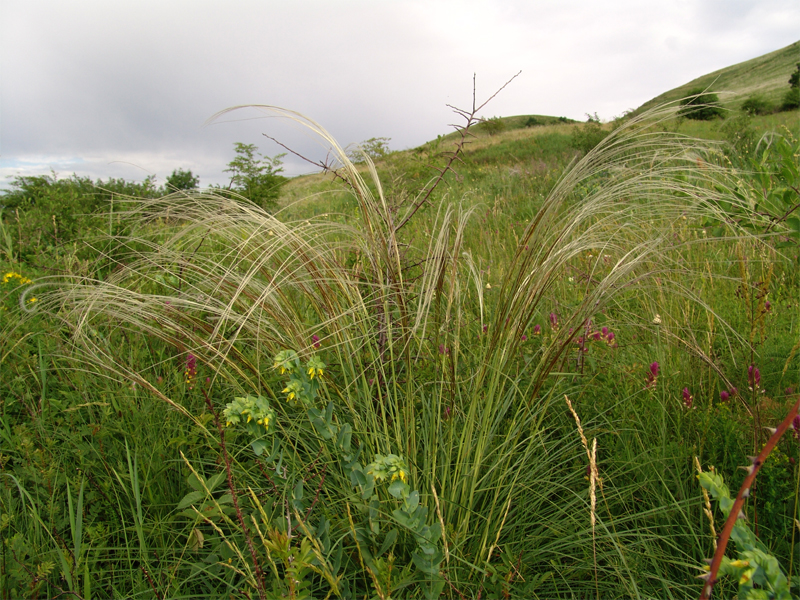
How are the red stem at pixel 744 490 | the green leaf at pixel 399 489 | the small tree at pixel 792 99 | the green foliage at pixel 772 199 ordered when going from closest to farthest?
the red stem at pixel 744 490
the green leaf at pixel 399 489
the green foliage at pixel 772 199
the small tree at pixel 792 99

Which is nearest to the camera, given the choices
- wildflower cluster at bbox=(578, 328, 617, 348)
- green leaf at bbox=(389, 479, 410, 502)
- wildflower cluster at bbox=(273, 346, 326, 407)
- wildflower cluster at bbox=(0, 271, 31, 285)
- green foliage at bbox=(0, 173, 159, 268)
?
green leaf at bbox=(389, 479, 410, 502)

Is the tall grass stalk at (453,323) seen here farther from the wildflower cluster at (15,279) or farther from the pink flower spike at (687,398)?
the wildflower cluster at (15,279)

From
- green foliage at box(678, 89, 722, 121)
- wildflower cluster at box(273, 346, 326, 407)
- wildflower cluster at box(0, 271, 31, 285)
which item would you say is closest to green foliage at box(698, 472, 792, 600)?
wildflower cluster at box(273, 346, 326, 407)

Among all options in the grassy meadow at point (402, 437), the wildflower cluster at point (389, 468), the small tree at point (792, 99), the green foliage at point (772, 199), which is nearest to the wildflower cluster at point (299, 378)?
the grassy meadow at point (402, 437)

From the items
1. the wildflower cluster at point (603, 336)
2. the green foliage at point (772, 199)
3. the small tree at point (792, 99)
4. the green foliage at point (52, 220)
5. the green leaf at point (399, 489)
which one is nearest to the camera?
the green leaf at point (399, 489)

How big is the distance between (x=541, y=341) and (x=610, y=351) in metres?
0.31

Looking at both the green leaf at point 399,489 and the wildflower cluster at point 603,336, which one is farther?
the wildflower cluster at point 603,336

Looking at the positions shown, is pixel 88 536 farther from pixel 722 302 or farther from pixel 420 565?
pixel 722 302

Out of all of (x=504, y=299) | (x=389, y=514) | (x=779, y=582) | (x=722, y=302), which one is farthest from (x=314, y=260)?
(x=722, y=302)

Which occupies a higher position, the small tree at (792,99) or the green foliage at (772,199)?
the small tree at (792,99)

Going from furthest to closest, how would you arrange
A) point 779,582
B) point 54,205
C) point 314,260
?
point 54,205 → point 314,260 → point 779,582

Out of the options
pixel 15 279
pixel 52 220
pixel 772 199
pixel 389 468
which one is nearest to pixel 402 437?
pixel 389 468

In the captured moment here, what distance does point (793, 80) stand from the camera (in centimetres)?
1608

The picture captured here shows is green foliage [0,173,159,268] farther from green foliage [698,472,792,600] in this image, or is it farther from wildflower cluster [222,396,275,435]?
green foliage [698,472,792,600]
